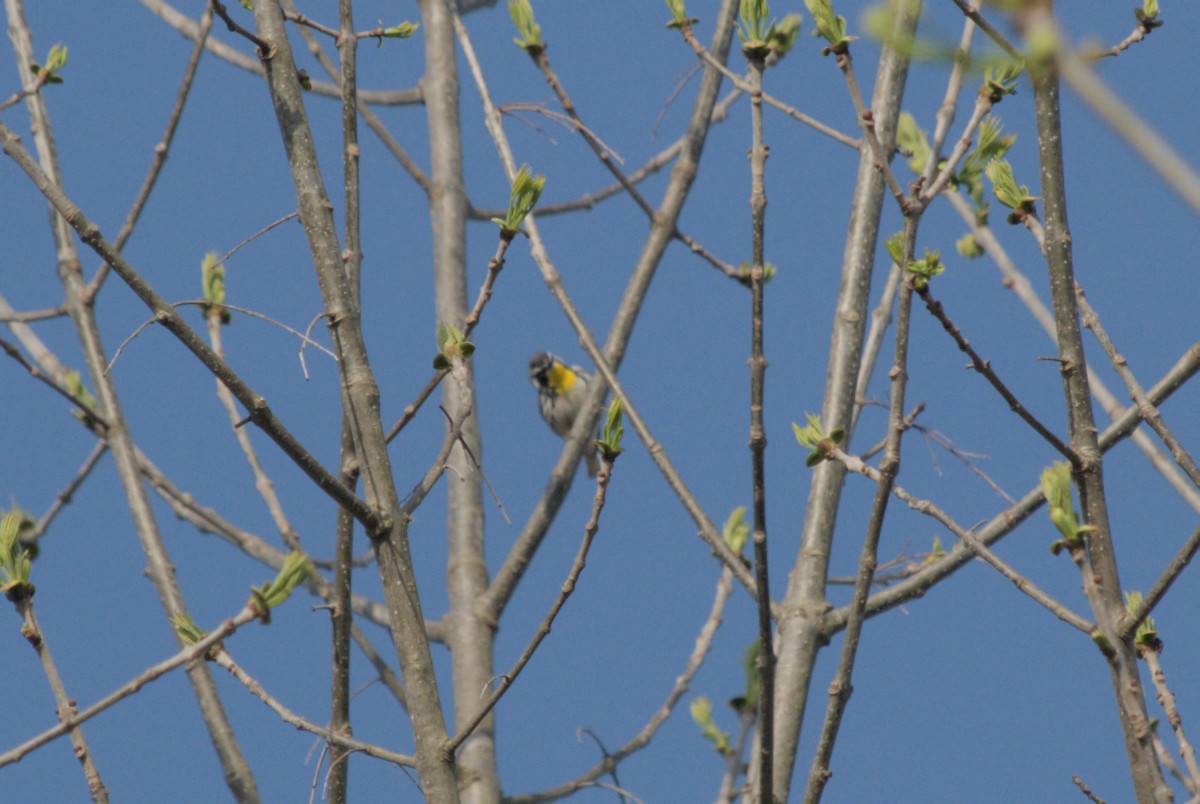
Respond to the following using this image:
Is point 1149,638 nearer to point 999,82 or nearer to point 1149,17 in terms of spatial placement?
point 999,82

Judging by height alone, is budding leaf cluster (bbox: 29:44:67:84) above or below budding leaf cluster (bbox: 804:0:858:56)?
above

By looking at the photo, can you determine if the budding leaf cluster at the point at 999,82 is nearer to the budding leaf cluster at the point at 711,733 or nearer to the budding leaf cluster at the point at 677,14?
the budding leaf cluster at the point at 677,14

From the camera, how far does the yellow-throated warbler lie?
986 centimetres

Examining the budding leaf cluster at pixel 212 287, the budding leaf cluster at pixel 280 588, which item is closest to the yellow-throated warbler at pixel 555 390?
the budding leaf cluster at pixel 212 287

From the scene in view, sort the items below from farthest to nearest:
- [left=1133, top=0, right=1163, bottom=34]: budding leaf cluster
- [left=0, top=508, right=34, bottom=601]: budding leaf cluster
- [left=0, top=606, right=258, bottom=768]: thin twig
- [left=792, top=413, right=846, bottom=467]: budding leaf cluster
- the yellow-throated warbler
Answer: the yellow-throated warbler
[left=1133, top=0, right=1163, bottom=34]: budding leaf cluster
[left=792, top=413, right=846, bottom=467]: budding leaf cluster
[left=0, top=508, right=34, bottom=601]: budding leaf cluster
[left=0, top=606, right=258, bottom=768]: thin twig

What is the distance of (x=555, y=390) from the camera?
10.0 metres

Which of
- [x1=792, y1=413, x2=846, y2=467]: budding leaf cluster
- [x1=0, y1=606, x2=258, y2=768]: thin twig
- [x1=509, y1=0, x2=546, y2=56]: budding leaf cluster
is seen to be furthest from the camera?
[x1=509, y1=0, x2=546, y2=56]: budding leaf cluster

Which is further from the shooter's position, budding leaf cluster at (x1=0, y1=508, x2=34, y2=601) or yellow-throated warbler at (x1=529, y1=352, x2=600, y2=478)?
yellow-throated warbler at (x1=529, y1=352, x2=600, y2=478)

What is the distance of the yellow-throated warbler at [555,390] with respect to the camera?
9.86m

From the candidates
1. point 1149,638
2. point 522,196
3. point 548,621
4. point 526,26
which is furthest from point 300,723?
point 526,26

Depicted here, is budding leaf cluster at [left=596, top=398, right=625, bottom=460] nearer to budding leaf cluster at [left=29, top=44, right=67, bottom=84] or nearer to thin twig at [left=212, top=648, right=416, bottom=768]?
thin twig at [left=212, top=648, right=416, bottom=768]

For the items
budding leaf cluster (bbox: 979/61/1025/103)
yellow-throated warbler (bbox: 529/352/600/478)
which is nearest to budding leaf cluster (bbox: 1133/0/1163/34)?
budding leaf cluster (bbox: 979/61/1025/103)

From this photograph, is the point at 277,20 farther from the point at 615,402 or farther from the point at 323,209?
the point at 615,402

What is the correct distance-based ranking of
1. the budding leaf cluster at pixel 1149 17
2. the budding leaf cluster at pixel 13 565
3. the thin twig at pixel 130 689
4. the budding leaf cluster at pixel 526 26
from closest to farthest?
the thin twig at pixel 130 689 → the budding leaf cluster at pixel 13 565 → the budding leaf cluster at pixel 1149 17 → the budding leaf cluster at pixel 526 26
